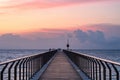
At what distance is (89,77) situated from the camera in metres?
18.2

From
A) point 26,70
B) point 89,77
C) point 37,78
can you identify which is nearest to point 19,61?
point 26,70

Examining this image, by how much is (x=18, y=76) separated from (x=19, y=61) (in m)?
0.71

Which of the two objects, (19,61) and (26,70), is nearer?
(19,61)

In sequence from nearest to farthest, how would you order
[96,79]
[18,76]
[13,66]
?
1. [13,66]
2. [18,76]
3. [96,79]

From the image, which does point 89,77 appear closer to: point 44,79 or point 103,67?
point 44,79

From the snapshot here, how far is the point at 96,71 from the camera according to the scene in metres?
15.6

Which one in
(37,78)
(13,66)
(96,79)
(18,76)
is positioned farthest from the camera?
(37,78)

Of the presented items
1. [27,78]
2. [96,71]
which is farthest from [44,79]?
[96,71]

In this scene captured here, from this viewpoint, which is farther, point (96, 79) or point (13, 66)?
point (96, 79)

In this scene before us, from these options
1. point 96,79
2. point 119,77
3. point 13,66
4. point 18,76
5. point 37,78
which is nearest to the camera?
point 119,77

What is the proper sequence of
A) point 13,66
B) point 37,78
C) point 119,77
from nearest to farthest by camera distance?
point 119,77
point 13,66
point 37,78

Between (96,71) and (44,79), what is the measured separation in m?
3.13

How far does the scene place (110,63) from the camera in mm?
11602

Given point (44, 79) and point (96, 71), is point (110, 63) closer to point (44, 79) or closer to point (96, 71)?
point (96, 71)
